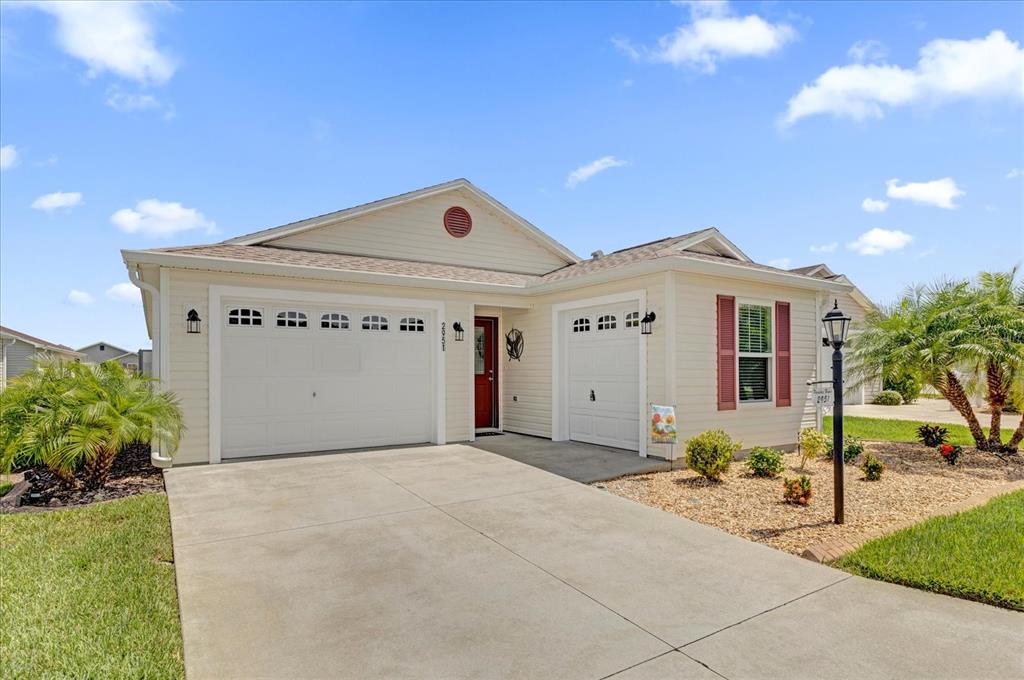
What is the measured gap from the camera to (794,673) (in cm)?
261

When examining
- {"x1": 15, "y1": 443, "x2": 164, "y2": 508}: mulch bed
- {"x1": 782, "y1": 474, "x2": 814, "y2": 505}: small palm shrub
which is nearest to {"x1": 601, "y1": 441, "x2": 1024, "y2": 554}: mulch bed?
{"x1": 782, "y1": 474, "x2": 814, "y2": 505}: small palm shrub

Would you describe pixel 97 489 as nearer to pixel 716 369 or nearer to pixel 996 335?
pixel 716 369

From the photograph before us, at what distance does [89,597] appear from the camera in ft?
11.4

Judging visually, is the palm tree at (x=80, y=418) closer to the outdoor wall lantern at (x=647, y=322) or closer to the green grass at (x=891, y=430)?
the outdoor wall lantern at (x=647, y=322)

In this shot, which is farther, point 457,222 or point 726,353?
point 457,222

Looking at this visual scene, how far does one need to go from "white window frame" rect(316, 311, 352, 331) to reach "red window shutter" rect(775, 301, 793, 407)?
7425mm

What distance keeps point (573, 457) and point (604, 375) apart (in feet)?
5.46

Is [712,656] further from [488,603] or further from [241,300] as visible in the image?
[241,300]

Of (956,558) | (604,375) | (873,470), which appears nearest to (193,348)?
(604,375)

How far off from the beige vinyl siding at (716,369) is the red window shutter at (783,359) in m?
0.11

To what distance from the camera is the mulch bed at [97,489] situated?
619cm

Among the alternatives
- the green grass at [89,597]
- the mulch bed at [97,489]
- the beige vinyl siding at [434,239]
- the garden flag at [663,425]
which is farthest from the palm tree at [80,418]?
the garden flag at [663,425]

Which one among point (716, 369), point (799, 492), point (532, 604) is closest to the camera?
point (532, 604)

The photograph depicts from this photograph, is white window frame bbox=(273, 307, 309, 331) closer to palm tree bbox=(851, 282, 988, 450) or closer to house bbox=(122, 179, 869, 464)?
house bbox=(122, 179, 869, 464)
